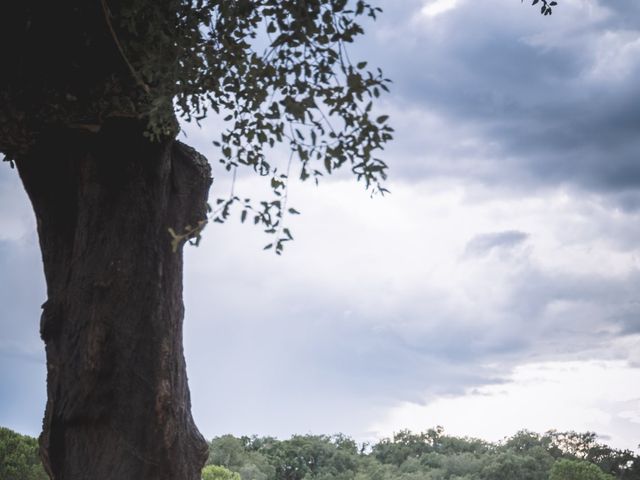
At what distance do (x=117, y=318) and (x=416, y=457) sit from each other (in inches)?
1967

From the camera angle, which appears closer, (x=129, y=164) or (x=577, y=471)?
(x=129, y=164)

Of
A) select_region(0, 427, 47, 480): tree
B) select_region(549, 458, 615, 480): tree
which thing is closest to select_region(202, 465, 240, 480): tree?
select_region(0, 427, 47, 480): tree

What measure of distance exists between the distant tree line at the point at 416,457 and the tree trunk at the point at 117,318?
3466 centimetres

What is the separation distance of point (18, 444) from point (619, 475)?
32.4m

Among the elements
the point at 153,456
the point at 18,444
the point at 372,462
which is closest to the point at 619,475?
the point at 372,462

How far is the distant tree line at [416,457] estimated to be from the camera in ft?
148

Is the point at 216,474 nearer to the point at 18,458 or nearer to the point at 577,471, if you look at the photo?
the point at 18,458

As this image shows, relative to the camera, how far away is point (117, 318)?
619cm

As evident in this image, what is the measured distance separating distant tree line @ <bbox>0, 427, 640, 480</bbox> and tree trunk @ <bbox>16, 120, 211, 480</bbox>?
34.7 meters

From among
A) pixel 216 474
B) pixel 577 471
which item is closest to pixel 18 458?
pixel 216 474

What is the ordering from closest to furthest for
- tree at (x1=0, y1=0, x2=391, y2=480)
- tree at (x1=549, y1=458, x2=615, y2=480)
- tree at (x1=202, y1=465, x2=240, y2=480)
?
1. tree at (x1=0, y1=0, x2=391, y2=480)
2. tree at (x1=202, y1=465, x2=240, y2=480)
3. tree at (x1=549, y1=458, x2=615, y2=480)

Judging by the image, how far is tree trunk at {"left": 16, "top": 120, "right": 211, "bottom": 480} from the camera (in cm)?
607

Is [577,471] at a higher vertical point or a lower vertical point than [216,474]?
higher

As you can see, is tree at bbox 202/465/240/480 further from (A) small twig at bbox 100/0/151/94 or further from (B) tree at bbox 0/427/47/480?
(A) small twig at bbox 100/0/151/94
